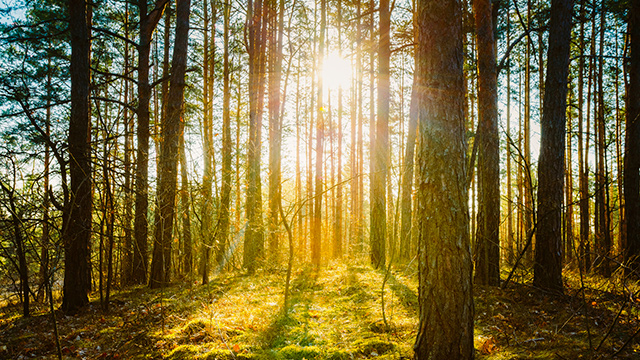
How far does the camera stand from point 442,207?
115 inches

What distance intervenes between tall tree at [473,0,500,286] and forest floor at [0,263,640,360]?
1.58 ft

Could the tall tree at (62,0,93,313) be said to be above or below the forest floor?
above

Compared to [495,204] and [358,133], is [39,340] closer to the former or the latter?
[495,204]

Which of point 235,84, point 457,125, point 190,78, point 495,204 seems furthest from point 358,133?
point 457,125

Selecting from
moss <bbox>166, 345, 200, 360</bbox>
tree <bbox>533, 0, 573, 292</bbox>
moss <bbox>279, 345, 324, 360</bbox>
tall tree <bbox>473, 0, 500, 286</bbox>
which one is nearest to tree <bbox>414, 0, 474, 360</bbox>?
moss <bbox>279, 345, 324, 360</bbox>

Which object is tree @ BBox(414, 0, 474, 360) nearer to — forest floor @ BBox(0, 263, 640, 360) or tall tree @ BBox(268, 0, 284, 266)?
forest floor @ BBox(0, 263, 640, 360)

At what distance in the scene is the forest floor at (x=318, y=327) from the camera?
3383mm

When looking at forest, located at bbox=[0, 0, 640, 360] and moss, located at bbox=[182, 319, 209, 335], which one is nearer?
forest, located at bbox=[0, 0, 640, 360]

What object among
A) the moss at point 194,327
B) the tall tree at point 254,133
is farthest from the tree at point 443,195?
the tall tree at point 254,133

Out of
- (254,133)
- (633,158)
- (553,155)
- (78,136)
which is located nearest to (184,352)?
(78,136)

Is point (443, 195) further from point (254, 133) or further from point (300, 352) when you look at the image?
point (254, 133)

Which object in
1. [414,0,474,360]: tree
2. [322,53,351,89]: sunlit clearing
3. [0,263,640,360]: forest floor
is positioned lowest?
[0,263,640,360]: forest floor

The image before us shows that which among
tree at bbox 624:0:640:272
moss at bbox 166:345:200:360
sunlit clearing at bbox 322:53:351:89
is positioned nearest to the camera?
moss at bbox 166:345:200:360

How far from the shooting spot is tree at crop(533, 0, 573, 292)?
5.36 meters
